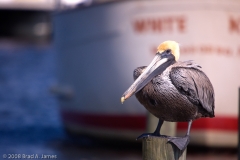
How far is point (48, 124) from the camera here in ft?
42.4

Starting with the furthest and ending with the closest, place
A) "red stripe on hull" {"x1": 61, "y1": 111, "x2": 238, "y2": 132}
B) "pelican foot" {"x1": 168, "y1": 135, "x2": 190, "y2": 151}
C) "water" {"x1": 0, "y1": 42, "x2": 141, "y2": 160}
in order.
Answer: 1. "water" {"x1": 0, "y1": 42, "x2": 141, "y2": 160}
2. "red stripe on hull" {"x1": 61, "y1": 111, "x2": 238, "y2": 132}
3. "pelican foot" {"x1": 168, "y1": 135, "x2": 190, "y2": 151}

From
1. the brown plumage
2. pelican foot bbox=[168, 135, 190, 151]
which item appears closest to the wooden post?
pelican foot bbox=[168, 135, 190, 151]

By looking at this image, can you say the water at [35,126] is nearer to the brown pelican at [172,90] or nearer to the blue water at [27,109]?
the blue water at [27,109]

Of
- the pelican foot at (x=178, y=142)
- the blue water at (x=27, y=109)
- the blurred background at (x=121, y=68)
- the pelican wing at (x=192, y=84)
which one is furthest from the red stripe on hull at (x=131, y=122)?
the pelican foot at (x=178, y=142)

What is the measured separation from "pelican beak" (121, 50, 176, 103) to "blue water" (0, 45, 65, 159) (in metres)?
3.30

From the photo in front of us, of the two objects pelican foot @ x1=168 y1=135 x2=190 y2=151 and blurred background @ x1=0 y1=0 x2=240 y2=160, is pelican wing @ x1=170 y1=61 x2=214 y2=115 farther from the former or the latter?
blurred background @ x1=0 y1=0 x2=240 y2=160

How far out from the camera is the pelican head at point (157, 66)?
4.66 metres

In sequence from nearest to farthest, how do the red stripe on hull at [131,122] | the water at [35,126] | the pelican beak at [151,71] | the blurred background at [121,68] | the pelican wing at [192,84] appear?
the pelican beak at [151,71] → the pelican wing at [192,84] → the blurred background at [121,68] → the red stripe on hull at [131,122] → the water at [35,126]

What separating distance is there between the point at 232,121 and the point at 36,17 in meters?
35.1

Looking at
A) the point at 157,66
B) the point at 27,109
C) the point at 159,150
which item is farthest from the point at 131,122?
the point at 27,109

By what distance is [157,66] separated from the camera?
487 cm

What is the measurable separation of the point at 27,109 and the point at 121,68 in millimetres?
6236

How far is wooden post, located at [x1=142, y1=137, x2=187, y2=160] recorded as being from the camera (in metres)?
4.55

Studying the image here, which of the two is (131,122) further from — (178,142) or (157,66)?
(178,142)
